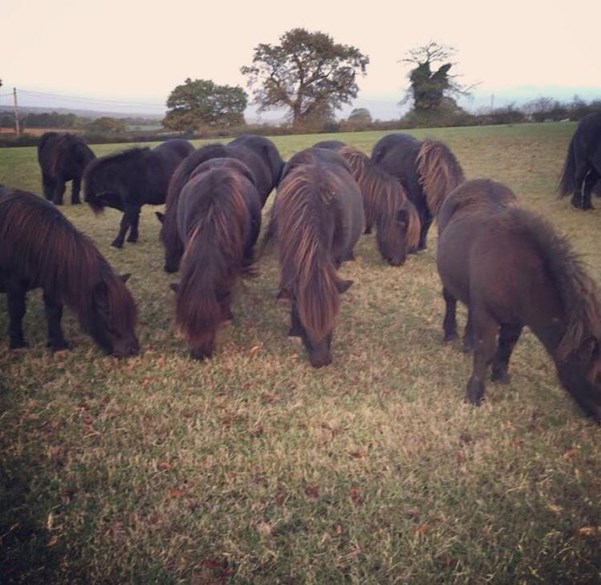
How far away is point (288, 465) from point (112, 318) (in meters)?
2.50

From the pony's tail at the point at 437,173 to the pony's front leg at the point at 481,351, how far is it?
4.98 metres

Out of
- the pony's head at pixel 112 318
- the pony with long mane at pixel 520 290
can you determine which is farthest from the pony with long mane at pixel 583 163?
the pony's head at pixel 112 318

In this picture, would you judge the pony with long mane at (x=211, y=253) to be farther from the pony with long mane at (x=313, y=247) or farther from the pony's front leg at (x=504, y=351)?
the pony's front leg at (x=504, y=351)

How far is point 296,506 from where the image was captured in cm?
332

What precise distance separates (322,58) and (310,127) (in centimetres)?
812

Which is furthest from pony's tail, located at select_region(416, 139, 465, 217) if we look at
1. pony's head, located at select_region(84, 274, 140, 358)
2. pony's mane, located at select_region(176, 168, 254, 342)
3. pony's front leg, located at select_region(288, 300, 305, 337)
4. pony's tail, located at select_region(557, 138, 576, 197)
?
pony's head, located at select_region(84, 274, 140, 358)

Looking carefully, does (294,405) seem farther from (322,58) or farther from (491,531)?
(322,58)

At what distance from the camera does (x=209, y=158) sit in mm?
8359

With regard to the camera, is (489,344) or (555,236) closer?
(555,236)

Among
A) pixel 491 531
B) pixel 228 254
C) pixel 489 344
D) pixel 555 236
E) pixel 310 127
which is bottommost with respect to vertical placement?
pixel 491 531

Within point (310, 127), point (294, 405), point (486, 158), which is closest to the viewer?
point (294, 405)

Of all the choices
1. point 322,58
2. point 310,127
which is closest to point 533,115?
point 310,127

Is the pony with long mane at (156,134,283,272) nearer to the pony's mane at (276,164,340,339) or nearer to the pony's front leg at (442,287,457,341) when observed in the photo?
the pony's mane at (276,164,340,339)

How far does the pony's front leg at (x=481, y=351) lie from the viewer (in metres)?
4.42
